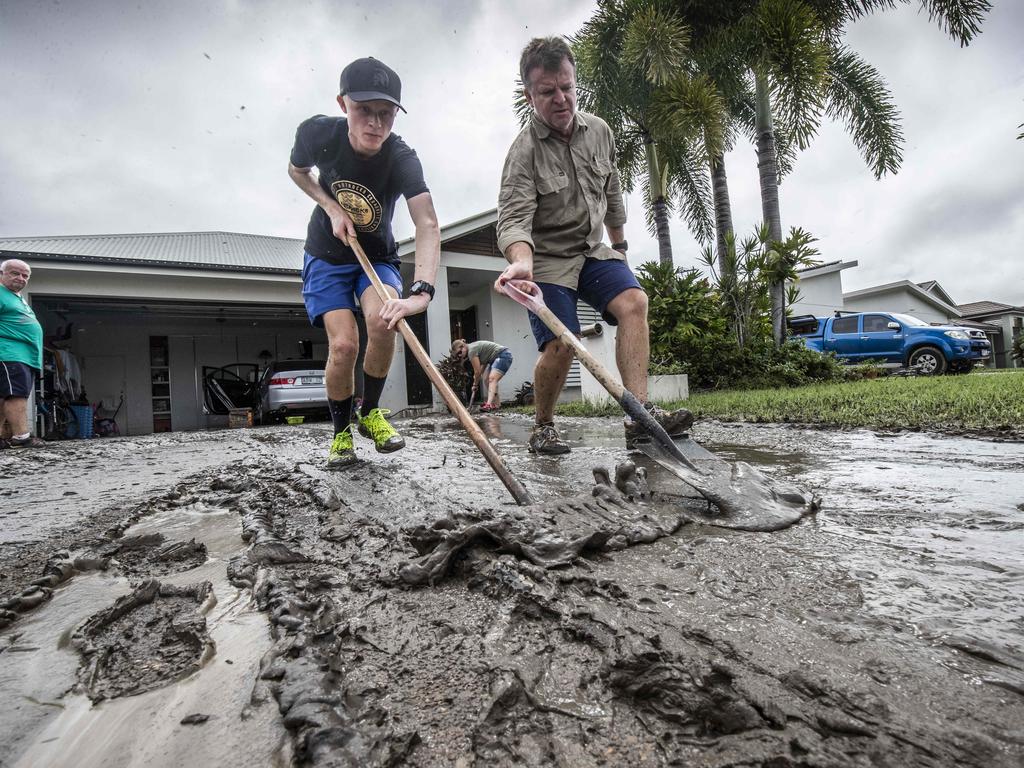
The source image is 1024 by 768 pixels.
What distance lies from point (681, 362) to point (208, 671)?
8.12 meters

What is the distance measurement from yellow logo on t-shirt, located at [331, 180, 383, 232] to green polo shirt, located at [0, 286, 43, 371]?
172 inches

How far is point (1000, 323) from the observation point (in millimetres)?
31359

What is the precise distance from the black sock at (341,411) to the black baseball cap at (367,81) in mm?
1588

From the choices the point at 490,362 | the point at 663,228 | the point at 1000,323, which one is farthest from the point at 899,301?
the point at 490,362

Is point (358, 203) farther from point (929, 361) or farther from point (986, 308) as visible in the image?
point (986, 308)

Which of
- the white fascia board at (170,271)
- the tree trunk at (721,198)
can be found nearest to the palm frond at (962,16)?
the tree trunk at (721,198)

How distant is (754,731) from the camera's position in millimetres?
592

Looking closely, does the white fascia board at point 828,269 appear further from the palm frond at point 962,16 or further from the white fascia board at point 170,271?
the white fascia board at point 170,271

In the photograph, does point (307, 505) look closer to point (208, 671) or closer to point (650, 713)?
point (208, 671)

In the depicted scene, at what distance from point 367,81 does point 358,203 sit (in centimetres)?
59

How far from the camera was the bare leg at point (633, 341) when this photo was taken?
2.69 metres

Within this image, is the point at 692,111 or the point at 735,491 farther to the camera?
the point at 692,111

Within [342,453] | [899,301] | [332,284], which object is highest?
[899,301]

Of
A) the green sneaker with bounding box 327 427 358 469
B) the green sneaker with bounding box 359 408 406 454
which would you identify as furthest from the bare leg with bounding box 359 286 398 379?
the green sneaker with bounding box 327 427 358 469
